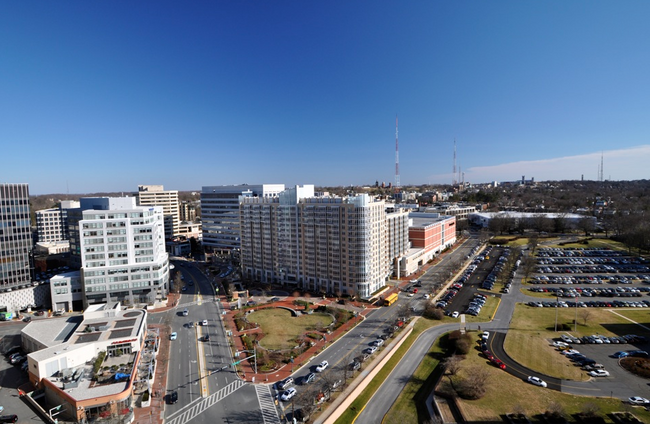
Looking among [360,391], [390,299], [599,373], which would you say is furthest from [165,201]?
[599,373]

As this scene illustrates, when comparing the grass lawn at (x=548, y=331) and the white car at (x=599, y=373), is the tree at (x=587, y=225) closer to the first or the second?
the grass lawn at (x=548, y=331)

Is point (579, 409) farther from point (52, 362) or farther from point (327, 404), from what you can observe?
point (52, 362)

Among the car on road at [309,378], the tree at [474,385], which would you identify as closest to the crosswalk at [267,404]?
the car on road at [309,378]

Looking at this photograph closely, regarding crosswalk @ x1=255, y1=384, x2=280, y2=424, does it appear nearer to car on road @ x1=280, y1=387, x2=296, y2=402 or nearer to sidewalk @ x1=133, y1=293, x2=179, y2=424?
car on road @ x1=280, y1=387, x2=296, y2=402

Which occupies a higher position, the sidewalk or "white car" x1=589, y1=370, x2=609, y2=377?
the sidewalk

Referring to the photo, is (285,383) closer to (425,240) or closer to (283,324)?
(283,324)

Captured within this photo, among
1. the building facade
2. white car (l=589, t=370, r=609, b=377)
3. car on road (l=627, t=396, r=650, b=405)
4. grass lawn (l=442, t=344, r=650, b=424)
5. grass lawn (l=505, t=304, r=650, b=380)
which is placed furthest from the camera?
the building facade

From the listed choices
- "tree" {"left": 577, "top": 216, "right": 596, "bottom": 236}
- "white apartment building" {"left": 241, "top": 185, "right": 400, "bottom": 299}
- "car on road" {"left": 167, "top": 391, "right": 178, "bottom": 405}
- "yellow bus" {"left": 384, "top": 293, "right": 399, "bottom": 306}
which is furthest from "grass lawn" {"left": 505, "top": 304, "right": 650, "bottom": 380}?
"tree" {"left": 577, "top": 216, "right": 596, "bottom": 236}
